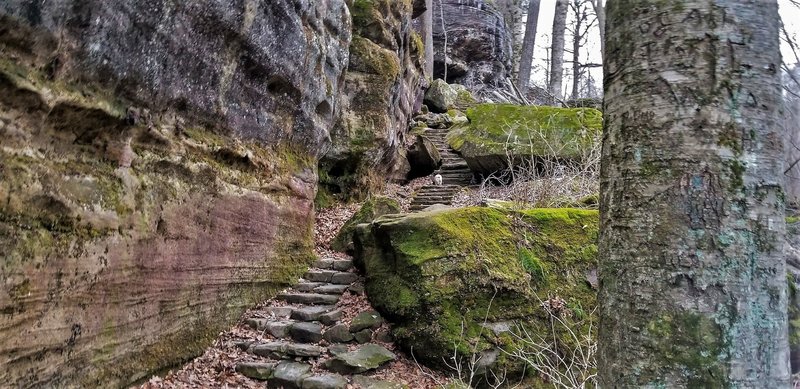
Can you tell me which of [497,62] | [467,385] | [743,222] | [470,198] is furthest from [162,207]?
[497,62]

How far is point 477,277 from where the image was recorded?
6070 mm

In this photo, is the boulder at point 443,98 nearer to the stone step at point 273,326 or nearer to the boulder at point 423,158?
the boulder at point 423,158

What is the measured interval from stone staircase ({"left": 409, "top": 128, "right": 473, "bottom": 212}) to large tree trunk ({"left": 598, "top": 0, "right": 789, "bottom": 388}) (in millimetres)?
9442

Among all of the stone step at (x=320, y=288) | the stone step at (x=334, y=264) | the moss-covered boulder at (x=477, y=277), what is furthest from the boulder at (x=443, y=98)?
the stone step at (x=320, y=288)

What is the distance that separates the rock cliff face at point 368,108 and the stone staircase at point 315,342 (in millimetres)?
3667

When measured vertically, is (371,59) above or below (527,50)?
below

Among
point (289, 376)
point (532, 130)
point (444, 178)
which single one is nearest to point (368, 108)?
point (444, 178)

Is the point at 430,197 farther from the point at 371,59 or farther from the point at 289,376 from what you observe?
the point at 289,376

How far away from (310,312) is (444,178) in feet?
23.4

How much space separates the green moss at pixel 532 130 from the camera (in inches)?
412

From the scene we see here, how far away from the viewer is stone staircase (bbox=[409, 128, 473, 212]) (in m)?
11.2

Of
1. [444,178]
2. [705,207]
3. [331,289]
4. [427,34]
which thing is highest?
[427,34]

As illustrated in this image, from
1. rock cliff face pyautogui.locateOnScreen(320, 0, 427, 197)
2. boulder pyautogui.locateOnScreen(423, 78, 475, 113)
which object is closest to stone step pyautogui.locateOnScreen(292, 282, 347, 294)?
rock cliff face pyautogui.locateOnScreen(320, 0, 427, 197)

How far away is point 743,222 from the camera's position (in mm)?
1269
